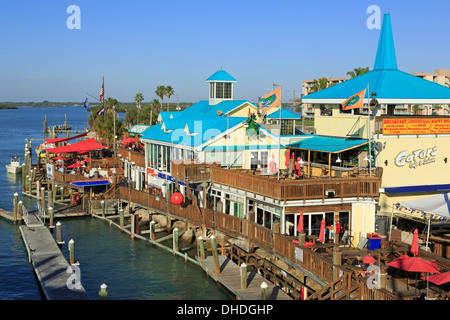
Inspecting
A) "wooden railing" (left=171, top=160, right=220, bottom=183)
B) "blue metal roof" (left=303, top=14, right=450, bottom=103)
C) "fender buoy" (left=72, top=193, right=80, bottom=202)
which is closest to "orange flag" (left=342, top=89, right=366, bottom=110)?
"blue metal roof" (left=303, top=14, right=450, bottom=103)

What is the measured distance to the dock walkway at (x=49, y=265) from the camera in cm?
2692

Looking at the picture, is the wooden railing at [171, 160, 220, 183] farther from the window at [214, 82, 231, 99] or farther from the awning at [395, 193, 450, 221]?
the window at [214, 82, 231, 99]

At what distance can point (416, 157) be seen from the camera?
111ft

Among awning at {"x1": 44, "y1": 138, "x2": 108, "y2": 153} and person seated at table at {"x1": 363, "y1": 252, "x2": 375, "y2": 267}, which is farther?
awning at {"x1": 44, "y1": 138, "x2": 108, "y2": 153}

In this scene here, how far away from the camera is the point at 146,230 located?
43.2 m

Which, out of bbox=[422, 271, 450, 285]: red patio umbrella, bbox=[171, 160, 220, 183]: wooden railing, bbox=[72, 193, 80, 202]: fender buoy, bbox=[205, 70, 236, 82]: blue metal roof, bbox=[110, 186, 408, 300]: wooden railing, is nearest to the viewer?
bbox=[422, 271, 450, 285]: red patio umbrella

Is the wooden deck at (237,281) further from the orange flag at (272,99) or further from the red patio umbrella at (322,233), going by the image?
the orange flag at (272,99)

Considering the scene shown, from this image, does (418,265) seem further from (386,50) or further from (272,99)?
(386,50)

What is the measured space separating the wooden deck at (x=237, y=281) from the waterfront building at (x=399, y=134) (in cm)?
841

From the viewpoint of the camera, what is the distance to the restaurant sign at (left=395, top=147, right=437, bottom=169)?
33.3 metres

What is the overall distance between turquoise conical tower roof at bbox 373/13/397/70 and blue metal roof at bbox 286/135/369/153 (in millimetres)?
6702

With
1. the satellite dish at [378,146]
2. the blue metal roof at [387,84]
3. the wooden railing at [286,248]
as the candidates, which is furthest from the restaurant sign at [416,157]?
the wooden railing at [286,248]

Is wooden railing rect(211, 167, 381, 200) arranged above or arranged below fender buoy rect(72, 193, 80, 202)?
above
